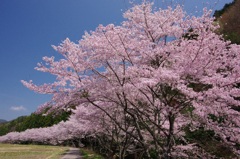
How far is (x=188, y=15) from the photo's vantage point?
9.58m

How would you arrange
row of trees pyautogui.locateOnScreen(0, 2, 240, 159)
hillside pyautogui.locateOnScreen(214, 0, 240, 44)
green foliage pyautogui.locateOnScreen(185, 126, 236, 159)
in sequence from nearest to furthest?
row of trees pyautogui.locateOnScreen(0, 2, 240, 159) < green foliage pyautogui.locateOnScreen(185, 126, 236, 159) < hillside pyautogui.locateOnScreen(214, 0, 240, 44)

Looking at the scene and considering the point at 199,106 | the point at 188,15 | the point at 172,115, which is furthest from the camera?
the point at 188,15

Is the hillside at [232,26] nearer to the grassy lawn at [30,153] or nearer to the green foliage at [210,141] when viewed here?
the green foliage at [210,141]

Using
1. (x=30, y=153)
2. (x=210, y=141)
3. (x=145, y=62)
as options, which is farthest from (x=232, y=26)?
(x=30, y=153)

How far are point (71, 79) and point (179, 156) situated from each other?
20.5 feet

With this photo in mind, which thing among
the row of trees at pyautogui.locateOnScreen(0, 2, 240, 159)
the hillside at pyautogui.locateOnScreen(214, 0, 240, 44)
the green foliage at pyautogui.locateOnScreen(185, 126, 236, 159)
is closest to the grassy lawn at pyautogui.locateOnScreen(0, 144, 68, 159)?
the green foliage at pyautogui.locateOnScreen(185, 126, 236, 159)

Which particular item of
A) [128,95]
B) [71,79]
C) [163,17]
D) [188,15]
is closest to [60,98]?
[71,79]

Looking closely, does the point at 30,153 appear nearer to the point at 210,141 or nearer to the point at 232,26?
the point at 210,141

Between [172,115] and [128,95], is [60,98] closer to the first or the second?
[128,95]

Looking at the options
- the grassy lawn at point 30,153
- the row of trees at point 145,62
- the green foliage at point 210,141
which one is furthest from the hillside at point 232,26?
the grassy lawn at point 30,153

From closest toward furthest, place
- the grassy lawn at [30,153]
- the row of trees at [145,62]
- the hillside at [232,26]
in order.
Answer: the row of trees at [145,62]
the hillside at [232,26]
the grassy lawn at [30,153]

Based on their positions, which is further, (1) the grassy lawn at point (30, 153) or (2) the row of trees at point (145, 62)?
(1) the grassy lawn at point (30, 153)

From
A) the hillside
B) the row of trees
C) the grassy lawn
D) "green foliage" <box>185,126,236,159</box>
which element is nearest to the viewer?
the row of trees

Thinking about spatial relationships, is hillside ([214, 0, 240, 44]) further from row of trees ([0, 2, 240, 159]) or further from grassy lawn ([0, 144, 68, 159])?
grassy lawn ([0, 144, 68, 159])
